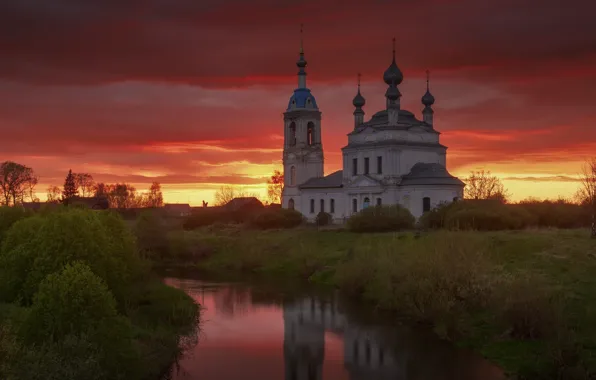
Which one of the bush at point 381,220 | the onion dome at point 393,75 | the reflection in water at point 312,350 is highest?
the onion dome at point 393,75

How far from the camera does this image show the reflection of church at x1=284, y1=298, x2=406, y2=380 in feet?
99.8

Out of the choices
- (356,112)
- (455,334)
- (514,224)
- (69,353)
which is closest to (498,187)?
(356,112)

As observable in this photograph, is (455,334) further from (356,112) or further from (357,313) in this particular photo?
(356,112)

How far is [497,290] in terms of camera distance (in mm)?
35688

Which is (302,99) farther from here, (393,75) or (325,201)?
(393,75)

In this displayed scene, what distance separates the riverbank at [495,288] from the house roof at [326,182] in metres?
32.1

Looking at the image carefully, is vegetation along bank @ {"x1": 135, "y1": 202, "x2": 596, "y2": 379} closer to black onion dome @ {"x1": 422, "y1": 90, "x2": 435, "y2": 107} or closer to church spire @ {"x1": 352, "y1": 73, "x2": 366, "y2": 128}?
church spire @ {"x1": 352, "y1": 73, "x2": 366, "y2": 128}

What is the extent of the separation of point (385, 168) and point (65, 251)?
5903 cm

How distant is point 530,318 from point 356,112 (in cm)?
6492

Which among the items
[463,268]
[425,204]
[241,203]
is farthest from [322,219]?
[463,268]

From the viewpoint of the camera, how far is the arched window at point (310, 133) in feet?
334

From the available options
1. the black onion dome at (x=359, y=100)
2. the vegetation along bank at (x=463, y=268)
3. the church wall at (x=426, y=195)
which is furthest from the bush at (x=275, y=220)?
the black onion dome at (x=359, y=100)

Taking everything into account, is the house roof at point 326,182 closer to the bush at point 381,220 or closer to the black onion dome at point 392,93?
the black onion dome at point 392,93

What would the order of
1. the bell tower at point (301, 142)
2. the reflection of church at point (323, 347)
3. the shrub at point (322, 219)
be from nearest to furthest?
the reflection of church at point (323, 347), the shrub at point (322, 219), the bell tower at point (301, 142)
